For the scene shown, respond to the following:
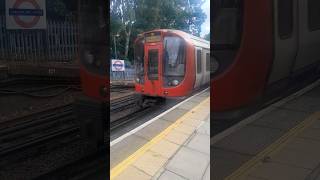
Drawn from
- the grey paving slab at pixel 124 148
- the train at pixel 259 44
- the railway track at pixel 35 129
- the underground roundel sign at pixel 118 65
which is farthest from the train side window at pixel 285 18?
the railway track at pixel 35 129

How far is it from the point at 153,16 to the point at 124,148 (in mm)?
593

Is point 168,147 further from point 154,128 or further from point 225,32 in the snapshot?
point 225,32

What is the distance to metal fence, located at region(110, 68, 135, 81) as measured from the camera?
1599 mm

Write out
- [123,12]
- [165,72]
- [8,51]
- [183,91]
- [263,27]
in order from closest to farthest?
[263,27]
[8,51]
[123,12]
[183,91]
[165,72]

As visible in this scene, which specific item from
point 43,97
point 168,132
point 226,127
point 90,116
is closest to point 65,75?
point 43,97

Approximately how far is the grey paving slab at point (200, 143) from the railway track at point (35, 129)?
0.51 meters

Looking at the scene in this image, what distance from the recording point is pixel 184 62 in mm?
1706

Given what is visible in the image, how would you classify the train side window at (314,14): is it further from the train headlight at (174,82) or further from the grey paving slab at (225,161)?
the train headlight at (174,82)

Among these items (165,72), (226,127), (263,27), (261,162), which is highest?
(263,27)

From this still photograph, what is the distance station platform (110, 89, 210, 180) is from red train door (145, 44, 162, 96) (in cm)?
12

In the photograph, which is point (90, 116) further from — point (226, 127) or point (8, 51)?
point (226, 127)

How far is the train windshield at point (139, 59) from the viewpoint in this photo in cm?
161

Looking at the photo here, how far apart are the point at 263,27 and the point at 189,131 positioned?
572 millimetres

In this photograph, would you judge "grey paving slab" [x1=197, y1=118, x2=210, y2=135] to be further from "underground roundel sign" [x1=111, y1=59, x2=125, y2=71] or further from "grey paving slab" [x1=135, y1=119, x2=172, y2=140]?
"underground roundel sign" [x1=111, y1=59, x2=125, y2=71]
